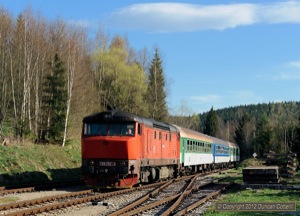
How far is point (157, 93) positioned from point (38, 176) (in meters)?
37.8

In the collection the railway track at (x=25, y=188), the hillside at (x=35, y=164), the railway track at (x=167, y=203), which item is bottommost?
the railway track at (x=167, y=203)

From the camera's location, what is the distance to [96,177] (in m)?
19.1

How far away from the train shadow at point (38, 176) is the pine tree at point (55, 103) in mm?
7053

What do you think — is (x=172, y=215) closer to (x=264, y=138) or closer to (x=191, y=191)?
(x=191, y=191)

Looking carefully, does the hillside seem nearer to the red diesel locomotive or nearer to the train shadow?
the train shadow

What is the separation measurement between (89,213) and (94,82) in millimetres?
45601

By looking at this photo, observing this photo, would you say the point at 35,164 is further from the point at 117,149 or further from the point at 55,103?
the point at 55,103

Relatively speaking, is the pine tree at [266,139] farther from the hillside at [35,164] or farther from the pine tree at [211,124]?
the hillside at [35,164]

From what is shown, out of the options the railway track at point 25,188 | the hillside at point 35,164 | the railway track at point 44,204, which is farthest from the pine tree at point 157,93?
the railway track at point 44,204

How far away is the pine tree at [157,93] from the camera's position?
198 feet

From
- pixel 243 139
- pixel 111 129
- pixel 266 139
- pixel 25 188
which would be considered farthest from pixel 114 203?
pixel 243 139

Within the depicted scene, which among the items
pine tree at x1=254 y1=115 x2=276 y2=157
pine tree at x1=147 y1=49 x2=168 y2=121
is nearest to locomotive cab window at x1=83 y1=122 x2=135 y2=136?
pine tree at x1=147 y1=49 x2=168 y2=121

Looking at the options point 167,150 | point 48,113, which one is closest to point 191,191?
point 167,150

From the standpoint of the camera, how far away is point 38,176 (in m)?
25.7
